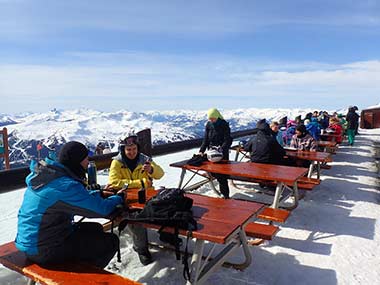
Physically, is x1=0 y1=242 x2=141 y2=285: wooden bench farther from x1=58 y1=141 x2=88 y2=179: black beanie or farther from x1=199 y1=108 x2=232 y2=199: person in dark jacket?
x1=199 y1=108 x2=232 y2=199: person in dark jacket

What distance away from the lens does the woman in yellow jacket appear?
13.8 ft

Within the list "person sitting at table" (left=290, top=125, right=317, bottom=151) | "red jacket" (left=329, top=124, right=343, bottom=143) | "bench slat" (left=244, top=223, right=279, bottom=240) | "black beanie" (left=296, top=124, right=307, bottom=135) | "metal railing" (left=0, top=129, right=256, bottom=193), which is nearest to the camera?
"bench slat" (left=244, top=223, right=279, bottom=240)

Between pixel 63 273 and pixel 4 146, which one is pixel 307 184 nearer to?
pixel 63 273

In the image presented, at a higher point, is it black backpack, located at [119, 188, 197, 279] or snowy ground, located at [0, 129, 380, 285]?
black backpack, located at [119, 188, 197, 279]

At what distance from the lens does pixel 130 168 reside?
4344mm

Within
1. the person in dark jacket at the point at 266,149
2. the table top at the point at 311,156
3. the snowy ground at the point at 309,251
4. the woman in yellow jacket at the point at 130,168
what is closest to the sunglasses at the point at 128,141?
the woman in yellow jacket at the point at 130,168

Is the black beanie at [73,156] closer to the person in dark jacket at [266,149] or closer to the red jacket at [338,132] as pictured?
the person in dark jacket at [266,149]

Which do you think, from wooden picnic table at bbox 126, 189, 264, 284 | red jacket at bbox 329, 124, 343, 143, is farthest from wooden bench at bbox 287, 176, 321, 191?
red jacket at bbox 329, 124, 343, 143

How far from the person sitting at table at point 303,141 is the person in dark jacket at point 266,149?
1.89 meters

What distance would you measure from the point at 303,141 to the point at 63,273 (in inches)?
263

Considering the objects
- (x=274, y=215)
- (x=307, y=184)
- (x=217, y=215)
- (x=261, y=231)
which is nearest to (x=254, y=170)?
(x=274, y=215)

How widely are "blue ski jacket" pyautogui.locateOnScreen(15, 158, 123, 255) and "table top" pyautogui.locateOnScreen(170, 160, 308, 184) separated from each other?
103 inches

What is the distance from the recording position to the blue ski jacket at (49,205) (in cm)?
271

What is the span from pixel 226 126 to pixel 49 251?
170 inches
